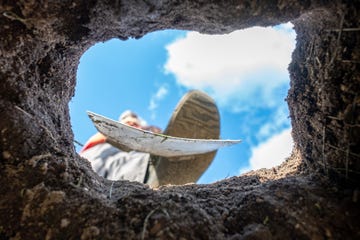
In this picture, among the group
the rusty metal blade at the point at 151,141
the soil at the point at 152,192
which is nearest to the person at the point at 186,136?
the rusty metal blade at the point at 151,141

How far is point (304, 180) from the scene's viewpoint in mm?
853

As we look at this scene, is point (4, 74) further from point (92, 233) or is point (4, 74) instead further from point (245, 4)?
point (245, 4)

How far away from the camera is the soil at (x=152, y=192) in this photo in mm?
683

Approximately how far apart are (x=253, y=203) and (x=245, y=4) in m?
0.45

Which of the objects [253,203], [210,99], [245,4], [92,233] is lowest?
[92,233]

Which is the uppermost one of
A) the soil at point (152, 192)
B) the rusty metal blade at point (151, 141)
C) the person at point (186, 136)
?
the person at point (186, 136)

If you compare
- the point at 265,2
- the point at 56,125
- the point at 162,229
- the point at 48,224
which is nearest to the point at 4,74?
the point at 56,125

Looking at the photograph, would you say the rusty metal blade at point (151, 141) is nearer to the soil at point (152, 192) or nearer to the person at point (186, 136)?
the person at point (186, 136)

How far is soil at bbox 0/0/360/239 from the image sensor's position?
683 millimetres

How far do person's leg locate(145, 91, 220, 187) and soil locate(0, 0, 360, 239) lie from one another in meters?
1.62

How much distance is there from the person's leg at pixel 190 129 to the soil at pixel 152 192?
1619 millimetres

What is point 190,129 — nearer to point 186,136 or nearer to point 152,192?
point 186,136

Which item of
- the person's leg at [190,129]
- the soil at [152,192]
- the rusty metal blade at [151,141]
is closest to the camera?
the soil at [152,192]

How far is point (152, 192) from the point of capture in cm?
81
